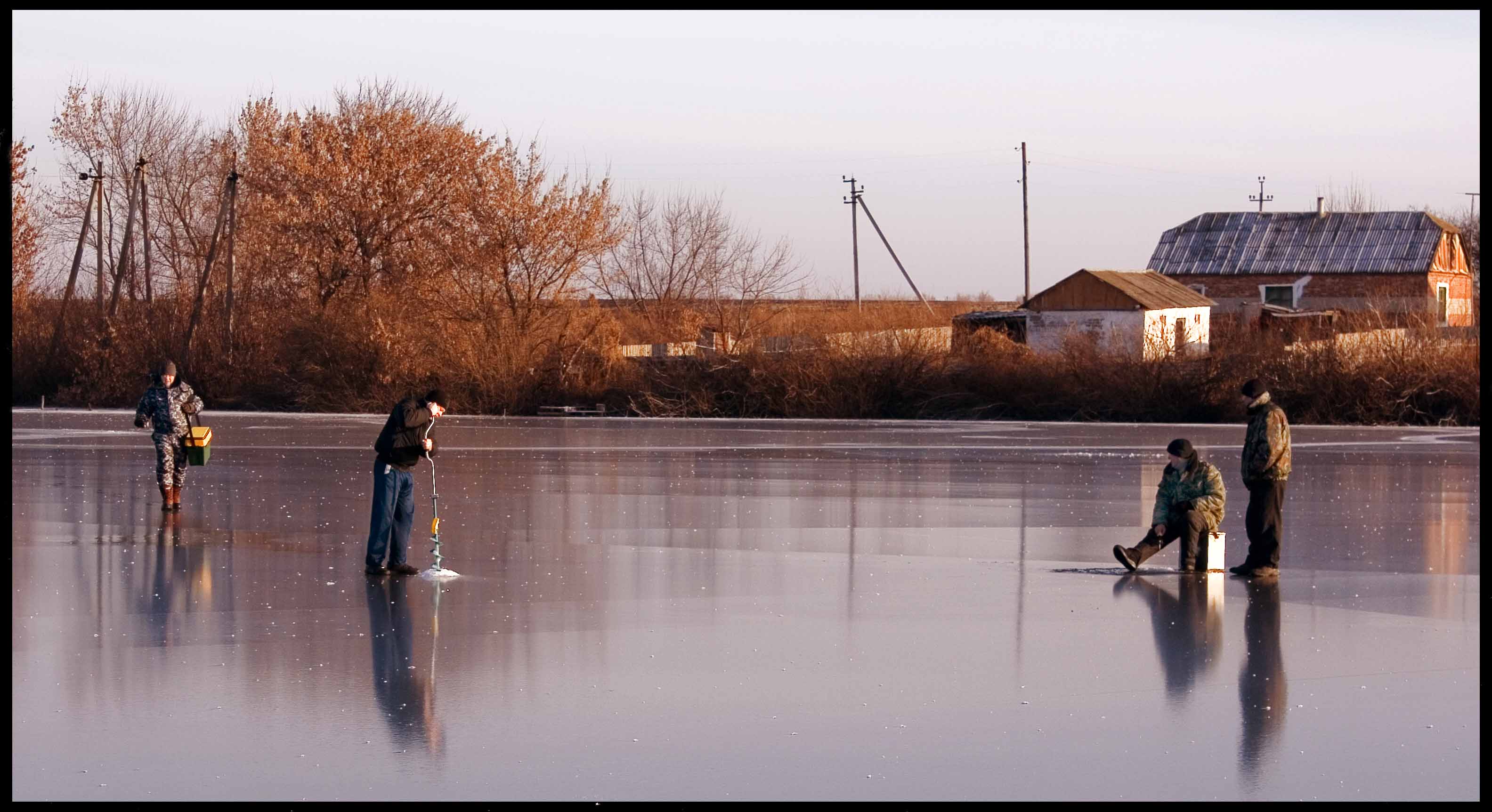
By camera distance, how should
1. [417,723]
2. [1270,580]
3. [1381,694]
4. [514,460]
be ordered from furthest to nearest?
[514,460] → [1270,580] → [1381,694] → [417,723]

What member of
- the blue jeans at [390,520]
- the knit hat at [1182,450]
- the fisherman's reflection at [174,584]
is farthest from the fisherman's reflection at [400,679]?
the knit hat at [1182,450]

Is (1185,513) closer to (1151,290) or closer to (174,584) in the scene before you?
(174,584)

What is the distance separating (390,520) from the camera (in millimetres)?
11844

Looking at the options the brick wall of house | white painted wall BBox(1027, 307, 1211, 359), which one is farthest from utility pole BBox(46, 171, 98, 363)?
the brick wall of house

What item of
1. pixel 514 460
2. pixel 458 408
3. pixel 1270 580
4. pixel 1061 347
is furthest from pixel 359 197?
pixel 1270 580

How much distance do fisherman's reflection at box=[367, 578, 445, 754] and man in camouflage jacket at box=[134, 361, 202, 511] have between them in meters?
5.95

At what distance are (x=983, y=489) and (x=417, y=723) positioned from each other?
1250 cm

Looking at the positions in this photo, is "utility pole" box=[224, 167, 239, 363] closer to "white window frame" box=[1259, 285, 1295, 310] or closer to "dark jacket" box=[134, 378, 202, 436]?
"dark jacket" box=[134, 378, 202, 436]

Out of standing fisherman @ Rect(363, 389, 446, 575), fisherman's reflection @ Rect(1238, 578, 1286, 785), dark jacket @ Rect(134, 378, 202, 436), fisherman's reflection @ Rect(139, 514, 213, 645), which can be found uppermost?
dark jacket @ Rect(134, 378, 202, 436)

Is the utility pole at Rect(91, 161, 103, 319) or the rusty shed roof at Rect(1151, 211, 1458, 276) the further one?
the rusty shed roof at Rect(1151, 211, 1458, 276)

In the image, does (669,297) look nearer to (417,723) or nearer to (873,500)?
(873,500)

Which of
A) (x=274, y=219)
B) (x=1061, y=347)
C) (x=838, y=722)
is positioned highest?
(x=274, y=219)

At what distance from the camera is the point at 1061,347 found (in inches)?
1644

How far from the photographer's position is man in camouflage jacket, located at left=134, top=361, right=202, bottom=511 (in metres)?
16.2
